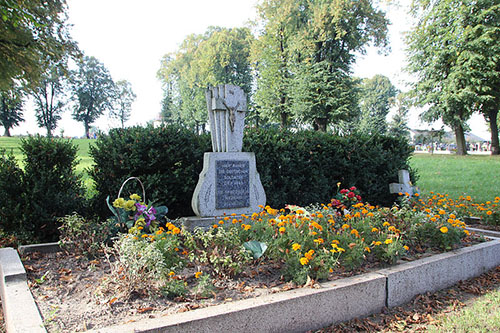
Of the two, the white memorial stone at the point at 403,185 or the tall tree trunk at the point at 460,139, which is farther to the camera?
the tall tree trunk at the point at 460,139

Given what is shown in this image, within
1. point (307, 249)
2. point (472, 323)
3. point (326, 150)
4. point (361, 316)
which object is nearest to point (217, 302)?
point (307, 249)

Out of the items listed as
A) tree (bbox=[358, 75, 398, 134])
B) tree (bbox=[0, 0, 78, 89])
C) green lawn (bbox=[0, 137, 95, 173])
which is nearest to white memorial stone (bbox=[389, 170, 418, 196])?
green lawn (bbox=[0, 137, 95, 173])

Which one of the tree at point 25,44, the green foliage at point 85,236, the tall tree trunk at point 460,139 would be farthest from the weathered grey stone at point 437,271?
the tall tree trunk at point 460,139

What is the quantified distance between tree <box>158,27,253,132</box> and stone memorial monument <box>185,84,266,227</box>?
75.9ft

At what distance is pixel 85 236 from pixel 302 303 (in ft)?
9.89

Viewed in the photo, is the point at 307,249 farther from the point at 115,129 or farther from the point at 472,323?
the point at 115,129

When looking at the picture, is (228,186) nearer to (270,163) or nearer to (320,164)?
(270,163)

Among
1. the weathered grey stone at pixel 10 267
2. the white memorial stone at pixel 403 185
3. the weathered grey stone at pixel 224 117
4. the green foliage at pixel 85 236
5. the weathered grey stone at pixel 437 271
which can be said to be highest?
the weathered grey stone at pixel 224 117

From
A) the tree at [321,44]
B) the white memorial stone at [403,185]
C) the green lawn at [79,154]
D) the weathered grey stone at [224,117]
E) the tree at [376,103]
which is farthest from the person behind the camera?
the tree at [376,103]

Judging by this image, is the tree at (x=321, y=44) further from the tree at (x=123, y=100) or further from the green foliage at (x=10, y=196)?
the tree at (x=123, y=100)

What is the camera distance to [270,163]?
6414 millimetres

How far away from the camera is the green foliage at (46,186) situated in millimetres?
4832

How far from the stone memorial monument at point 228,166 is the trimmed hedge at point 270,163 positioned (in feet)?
1.57

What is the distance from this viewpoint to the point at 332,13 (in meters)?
19.7
